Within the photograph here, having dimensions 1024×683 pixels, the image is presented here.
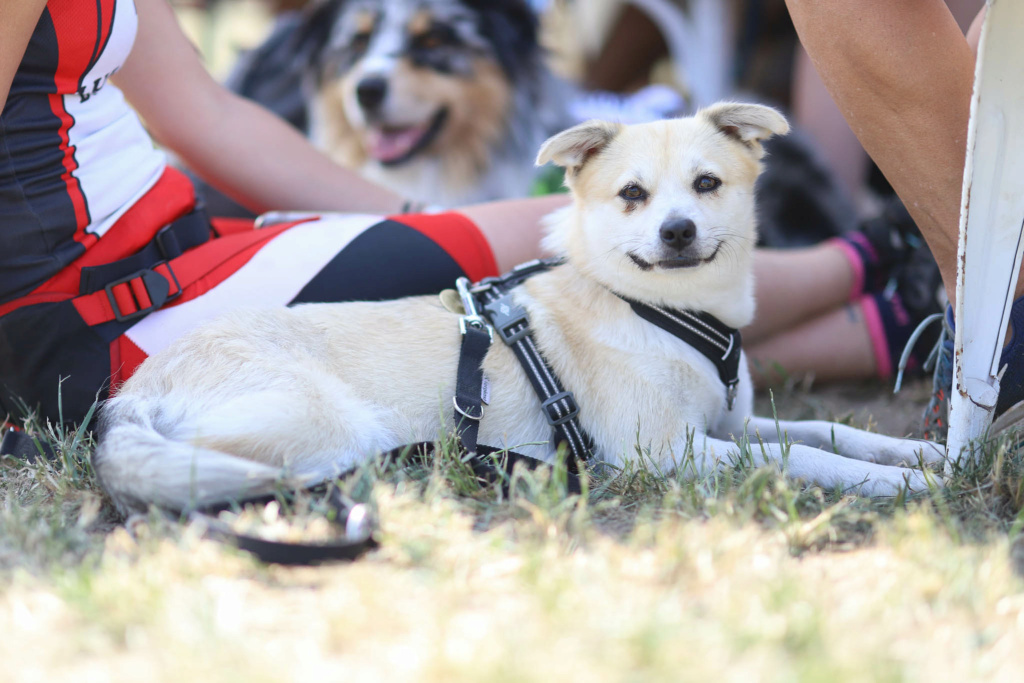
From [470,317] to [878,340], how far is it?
1906 millimetres

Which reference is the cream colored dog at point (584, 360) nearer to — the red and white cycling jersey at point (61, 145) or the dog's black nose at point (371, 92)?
the red and white cycling jersey at point (61, 145)

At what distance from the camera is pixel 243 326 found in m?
2.19

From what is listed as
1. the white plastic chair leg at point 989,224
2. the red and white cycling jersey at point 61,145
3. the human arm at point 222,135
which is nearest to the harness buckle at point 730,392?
→ the white plastic chair leg at point 989,224

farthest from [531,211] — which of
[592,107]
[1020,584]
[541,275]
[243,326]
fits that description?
[592,107]

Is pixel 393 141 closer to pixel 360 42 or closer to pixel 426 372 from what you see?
pixel 360 42

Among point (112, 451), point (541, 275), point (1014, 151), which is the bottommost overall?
point (112, 451)

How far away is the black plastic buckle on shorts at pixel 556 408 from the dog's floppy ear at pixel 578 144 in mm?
686

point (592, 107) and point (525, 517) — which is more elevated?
point (592, 107)

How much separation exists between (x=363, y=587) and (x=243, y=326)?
1.06 metres

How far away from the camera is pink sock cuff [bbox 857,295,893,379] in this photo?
327cm

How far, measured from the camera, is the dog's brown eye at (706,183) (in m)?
2.40

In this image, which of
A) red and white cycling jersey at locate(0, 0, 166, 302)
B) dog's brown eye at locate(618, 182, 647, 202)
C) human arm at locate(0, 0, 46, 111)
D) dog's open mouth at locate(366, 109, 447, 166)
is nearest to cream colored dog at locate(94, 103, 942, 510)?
dog's brown eye at locate(618, 182, 647, 202)

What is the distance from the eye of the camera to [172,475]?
1.66 m

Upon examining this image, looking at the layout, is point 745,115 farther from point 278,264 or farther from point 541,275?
point 278,264
